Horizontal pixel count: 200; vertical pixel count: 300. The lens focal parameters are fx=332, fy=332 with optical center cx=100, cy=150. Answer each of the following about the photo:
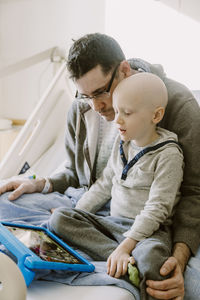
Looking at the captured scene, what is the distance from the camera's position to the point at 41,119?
1989mm

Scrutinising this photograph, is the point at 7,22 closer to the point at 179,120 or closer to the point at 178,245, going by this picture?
the point at 179,120

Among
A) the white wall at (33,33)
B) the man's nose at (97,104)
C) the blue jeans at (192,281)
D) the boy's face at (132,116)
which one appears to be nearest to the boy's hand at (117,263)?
the blue jeans at (192,281)

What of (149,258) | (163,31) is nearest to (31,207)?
(149,258)

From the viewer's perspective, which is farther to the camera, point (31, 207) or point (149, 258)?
point (31, 207)

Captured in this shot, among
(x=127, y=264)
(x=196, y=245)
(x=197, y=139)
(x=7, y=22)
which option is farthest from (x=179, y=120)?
(x=7, y=22)

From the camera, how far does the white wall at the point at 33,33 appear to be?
2449mm

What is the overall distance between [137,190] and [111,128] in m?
0.44

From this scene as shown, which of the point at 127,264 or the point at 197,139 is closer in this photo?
the point at 127,264

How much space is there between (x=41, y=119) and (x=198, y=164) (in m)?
1.16

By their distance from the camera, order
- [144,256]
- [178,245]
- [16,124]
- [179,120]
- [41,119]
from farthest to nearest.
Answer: [16,124], [41,119], [179,120], [178,245], [144,256]

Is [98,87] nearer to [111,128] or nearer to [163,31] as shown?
[111,128]

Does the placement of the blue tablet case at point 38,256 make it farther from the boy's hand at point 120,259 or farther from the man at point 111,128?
the man at point 111,128

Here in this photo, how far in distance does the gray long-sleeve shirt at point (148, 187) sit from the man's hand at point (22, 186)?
381mm

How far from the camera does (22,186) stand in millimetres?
1366
